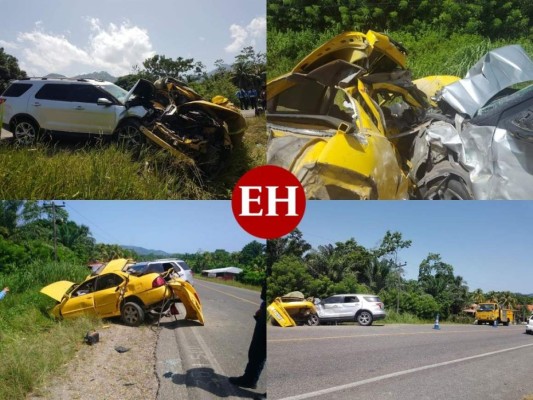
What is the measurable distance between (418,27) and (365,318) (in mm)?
2425

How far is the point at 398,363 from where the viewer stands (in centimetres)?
348

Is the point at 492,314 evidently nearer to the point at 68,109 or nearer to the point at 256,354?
the point at 256,354

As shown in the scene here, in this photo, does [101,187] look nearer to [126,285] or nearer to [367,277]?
[126,285]

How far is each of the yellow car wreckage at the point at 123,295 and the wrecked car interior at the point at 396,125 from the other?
3.74 ft

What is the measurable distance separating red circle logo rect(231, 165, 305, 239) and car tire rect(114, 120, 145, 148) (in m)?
1.20

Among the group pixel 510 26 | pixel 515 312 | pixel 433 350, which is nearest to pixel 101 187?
pixel 433 350

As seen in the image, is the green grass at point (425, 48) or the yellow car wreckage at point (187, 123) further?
the yellow car wreckage at point (187, 123)

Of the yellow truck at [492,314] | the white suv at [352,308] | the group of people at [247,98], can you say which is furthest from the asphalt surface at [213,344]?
the group of people at [247,98]

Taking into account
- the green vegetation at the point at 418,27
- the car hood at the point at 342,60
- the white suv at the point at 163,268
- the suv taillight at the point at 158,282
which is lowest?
the suv taillight at the point at 158,282

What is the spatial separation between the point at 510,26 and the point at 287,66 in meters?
1.92

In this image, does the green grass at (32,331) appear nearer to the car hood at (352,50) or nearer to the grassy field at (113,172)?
the grassy field at (113,172)

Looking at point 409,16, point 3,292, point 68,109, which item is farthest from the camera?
point 68,109

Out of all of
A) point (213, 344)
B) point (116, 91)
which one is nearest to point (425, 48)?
point (116, 91)

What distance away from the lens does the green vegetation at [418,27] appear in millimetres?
3984
